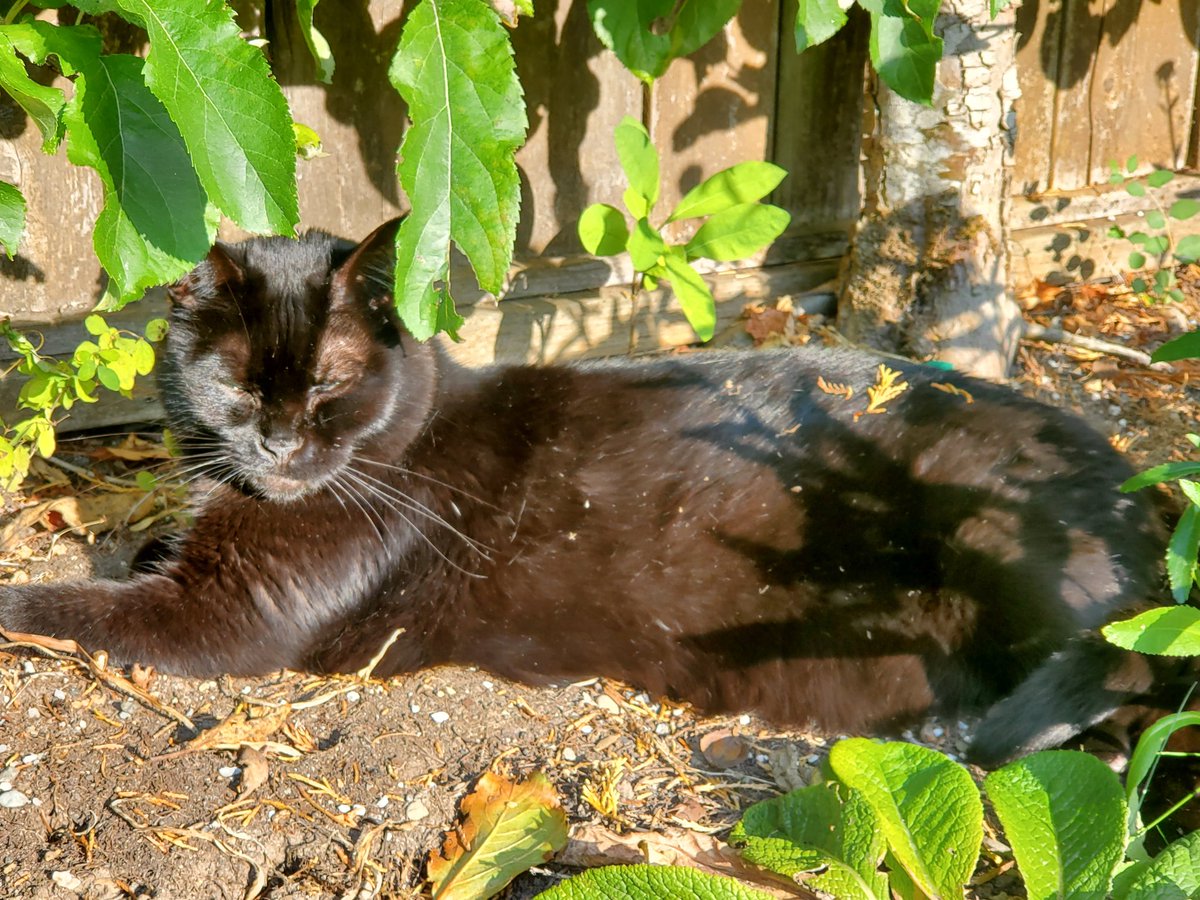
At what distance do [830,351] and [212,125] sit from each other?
1.64 metres

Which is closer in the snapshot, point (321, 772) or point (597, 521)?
point (321, 772)

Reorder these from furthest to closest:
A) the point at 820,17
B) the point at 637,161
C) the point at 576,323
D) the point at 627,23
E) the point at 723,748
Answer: the point at 576,323, the point at 637,161, the point at 627,23, the point at 820,17, the point at 723,748

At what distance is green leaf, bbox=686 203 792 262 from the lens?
3305 mm

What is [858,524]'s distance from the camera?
253 cm

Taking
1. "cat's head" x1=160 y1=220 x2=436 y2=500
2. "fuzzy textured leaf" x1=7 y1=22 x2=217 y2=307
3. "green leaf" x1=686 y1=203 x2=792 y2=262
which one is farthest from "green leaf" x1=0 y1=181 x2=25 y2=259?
"green leaf" x1=686 y1=203 x2=792 y2=262

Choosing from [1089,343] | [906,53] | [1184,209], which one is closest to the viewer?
[906,53]

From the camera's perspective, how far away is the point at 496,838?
194 cm

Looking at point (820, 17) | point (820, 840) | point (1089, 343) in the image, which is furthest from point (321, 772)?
point (1089, 343)

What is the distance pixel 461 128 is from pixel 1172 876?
1440 millimetres

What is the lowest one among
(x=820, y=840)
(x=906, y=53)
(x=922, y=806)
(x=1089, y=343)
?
(x=820, y=840)

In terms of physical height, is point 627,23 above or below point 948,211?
above

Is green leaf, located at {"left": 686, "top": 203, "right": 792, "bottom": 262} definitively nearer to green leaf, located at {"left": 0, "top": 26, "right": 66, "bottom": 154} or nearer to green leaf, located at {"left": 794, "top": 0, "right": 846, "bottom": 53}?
green leaf, located at {"left": 794, "top": 0, "right": 846, "bottom": 53}

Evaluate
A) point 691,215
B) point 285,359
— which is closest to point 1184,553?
point 285,359

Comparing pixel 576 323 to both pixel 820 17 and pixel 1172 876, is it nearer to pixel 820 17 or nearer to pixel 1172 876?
pixel 820 17
